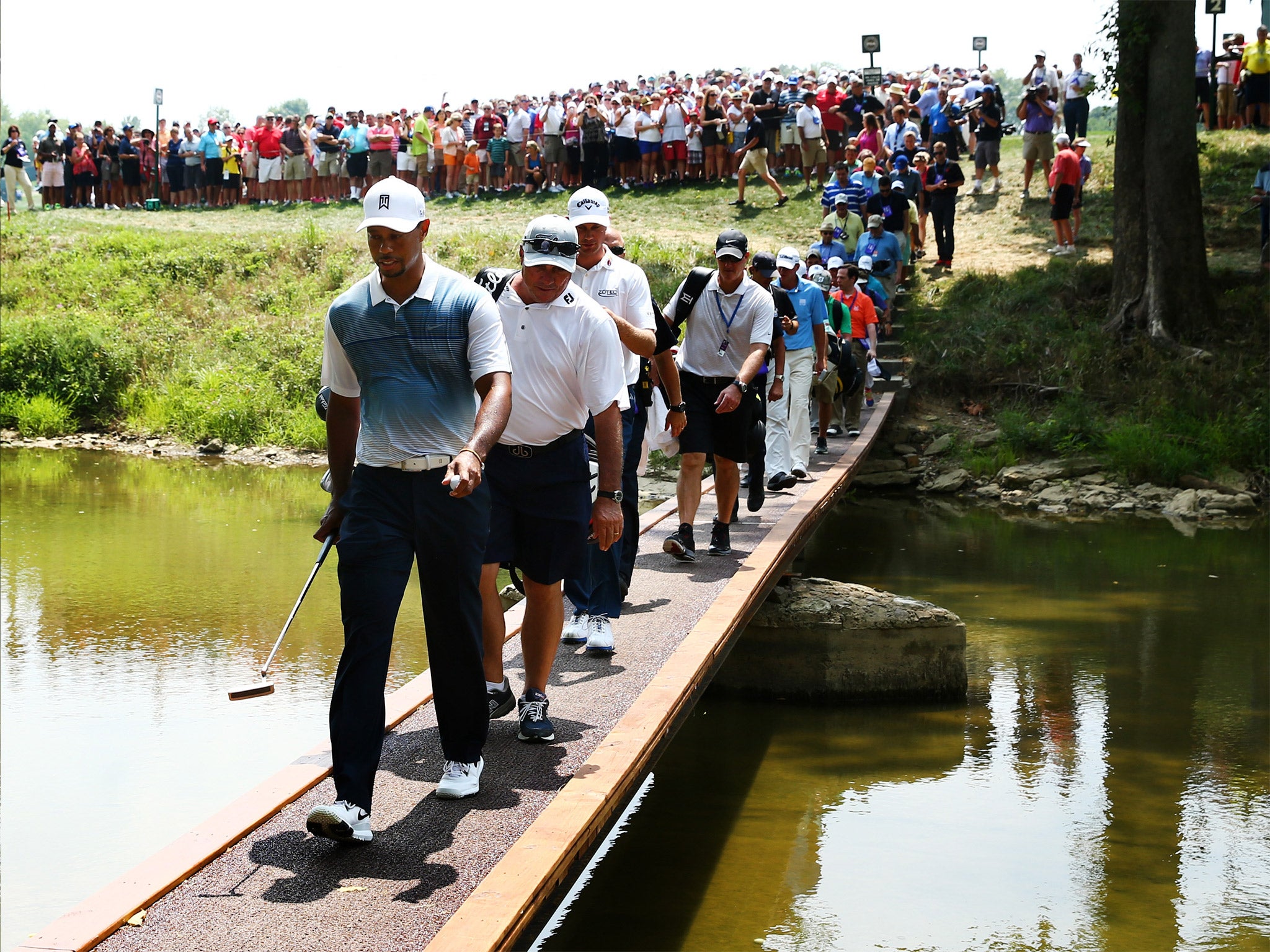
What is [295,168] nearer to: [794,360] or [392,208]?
[794,360]

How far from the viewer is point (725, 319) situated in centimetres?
859

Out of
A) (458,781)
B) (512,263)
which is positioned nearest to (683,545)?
(458,781)

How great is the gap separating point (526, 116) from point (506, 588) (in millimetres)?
20859

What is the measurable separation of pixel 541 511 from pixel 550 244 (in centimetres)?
100

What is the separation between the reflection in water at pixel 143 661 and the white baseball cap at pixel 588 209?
3.47 meters

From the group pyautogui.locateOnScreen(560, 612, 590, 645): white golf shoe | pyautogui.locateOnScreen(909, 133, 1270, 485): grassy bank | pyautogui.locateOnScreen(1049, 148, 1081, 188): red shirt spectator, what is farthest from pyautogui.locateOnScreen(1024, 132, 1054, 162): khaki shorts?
pyautogui.locateOnScreen(560, 612, 590, 645): white golf shoe

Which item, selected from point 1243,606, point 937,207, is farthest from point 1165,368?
point 1243,606

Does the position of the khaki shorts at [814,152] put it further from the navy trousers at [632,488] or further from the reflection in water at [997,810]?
the navy trousers at [632,488]

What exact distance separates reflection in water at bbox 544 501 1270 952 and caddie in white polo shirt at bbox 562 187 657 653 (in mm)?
1107

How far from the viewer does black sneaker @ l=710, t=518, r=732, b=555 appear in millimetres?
9023

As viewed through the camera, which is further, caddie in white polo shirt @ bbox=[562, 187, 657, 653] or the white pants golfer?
the white pants golfer

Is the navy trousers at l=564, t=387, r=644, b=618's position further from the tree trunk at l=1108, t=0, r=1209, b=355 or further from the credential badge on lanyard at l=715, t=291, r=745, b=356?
the tree trunk at l=1108, t=0, r=1209, b=355

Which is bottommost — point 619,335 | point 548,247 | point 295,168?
point 619,335

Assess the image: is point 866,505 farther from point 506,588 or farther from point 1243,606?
point 506,588
